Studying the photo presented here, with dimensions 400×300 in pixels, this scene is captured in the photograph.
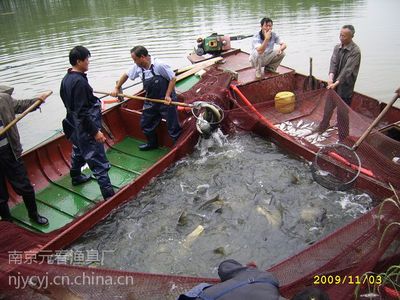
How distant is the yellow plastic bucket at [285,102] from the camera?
28.8 feet

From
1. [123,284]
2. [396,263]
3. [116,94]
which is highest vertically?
[116,94]

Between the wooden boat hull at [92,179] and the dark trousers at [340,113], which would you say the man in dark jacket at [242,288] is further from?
the dark trousers at [340,113]

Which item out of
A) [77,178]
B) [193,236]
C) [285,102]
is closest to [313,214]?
[193,236]

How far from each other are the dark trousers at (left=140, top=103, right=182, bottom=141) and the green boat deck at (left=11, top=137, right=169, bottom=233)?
53 centimetres

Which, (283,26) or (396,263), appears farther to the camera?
(283,26)

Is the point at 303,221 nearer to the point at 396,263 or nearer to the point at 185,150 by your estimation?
the point at 396,263

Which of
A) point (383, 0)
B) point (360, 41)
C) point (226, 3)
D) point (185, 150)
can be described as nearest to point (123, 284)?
point (185, 150)

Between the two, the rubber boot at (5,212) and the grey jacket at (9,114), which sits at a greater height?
the grey jacket at (9,114)

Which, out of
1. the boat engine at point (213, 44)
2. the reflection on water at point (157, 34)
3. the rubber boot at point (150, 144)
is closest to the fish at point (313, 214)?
the rubber boot at point (150, 144)

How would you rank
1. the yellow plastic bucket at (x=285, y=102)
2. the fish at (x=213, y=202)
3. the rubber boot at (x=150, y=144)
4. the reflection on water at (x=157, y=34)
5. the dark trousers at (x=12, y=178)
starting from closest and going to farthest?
the dark trousers at (x=12, y=178)
the fish at (x=213, y=202)
the rubber boot at (x=150, y=144)
the yellow plastic bucket at (x=285, y=102)
the reflection on water at (x=157, y=34)

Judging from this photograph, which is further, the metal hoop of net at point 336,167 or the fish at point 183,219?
the metal hoop of net at point 336,167

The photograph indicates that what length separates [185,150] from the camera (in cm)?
759

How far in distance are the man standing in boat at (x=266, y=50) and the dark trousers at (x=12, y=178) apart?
258 inches

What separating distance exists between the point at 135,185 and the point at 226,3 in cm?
2402
